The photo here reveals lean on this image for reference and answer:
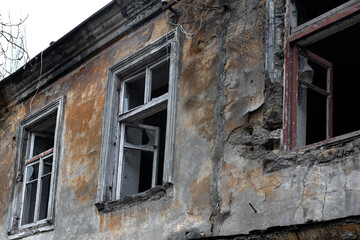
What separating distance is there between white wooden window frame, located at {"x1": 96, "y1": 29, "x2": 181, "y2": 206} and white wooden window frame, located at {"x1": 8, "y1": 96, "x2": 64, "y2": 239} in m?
1.19

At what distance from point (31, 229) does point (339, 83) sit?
4464 mm

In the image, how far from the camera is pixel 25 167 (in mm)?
8945

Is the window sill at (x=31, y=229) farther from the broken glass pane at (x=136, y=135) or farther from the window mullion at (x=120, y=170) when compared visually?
the broken glass pane at (x=136, y=135)

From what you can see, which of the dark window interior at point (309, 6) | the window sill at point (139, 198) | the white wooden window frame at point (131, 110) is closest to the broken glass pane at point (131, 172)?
the white wooden window frame at point (131, 110)

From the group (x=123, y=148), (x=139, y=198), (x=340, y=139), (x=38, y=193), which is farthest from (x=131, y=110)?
(x=340, y=139)

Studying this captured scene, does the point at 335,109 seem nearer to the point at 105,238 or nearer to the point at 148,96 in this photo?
the point at 148,96

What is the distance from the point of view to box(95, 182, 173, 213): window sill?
593 centimetres

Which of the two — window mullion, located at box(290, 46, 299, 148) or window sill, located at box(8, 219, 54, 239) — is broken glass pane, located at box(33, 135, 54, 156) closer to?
window sill, located at box(8, 219, 54, 239)

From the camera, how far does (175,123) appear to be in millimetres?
6117

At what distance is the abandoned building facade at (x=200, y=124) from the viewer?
4.74 m

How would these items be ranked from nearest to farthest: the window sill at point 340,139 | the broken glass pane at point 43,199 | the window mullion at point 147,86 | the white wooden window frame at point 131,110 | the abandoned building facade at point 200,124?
the window sill at point 340,139
the abandoned building facade at point 200,124
the white wooden window frame at point 131,110
the window mullion at point 147,86
the broken glass pane at point 43,199

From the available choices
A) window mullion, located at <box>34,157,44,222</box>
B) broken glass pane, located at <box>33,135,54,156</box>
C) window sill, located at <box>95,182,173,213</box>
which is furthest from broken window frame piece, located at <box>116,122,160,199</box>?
broken glass pane, located at <box>33,135,54,156</box>

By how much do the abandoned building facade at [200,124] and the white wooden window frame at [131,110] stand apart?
0.01 m

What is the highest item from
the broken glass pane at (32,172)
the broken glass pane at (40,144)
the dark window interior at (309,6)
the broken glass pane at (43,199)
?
the dark window interior at (309,6)
